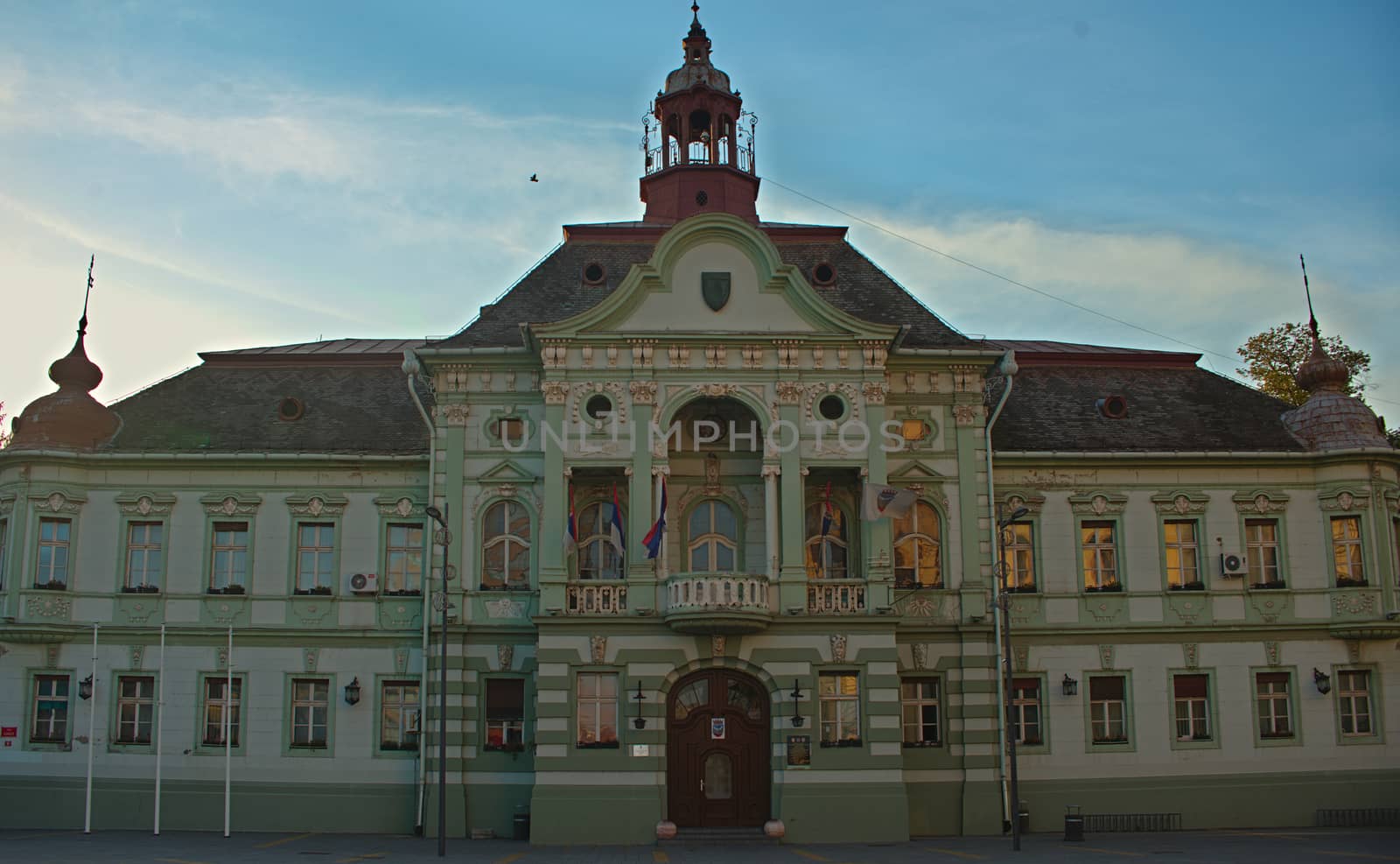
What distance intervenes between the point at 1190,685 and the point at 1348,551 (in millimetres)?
5332

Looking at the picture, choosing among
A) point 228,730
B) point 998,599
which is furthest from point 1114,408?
point 228,730

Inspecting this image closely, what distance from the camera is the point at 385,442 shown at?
3522cm

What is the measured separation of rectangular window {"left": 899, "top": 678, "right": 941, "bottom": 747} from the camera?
33.4 metres

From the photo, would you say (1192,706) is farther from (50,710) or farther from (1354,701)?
(50,710)

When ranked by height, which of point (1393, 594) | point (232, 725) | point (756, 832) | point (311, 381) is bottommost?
point (756, 832)

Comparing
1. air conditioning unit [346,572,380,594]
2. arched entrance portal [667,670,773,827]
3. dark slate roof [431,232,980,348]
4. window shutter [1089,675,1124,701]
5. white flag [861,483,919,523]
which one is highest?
dark slate roof [431,232,980,348]

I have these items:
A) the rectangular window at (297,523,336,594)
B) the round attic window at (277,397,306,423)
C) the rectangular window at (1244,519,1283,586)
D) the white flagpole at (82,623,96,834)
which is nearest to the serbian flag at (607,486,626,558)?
the rectangular window at (297,523,336,594)

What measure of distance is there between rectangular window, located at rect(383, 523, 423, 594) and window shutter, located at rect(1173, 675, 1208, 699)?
1876cm

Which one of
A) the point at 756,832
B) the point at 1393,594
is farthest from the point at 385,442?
the point at 1393,594

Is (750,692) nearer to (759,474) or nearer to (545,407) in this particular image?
(759,474)

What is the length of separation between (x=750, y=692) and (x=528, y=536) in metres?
6.51

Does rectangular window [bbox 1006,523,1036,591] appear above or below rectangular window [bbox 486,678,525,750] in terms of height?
above

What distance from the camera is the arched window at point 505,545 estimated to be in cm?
3353

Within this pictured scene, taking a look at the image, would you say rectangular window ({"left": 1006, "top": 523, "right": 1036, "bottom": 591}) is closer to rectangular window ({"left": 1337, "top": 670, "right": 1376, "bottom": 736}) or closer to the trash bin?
the trash bin
